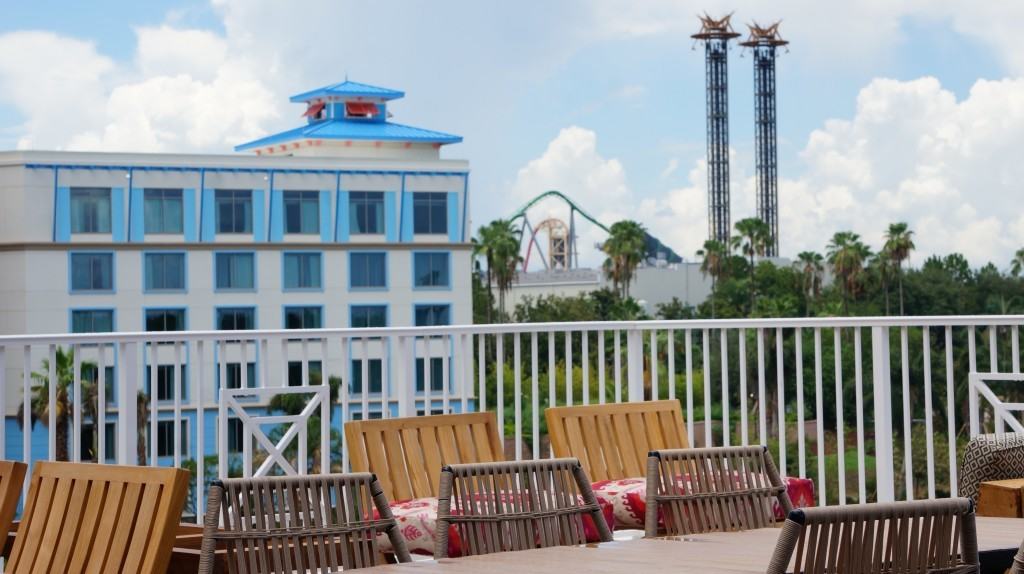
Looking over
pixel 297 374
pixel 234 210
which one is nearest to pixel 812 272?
pixel 234 210

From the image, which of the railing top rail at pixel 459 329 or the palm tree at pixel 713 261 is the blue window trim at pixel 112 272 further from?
the railing top rail at pixel 459 329

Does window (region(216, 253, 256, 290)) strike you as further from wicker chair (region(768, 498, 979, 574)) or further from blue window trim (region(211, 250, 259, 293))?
wicker chair (region(768, 498, 979, 574))

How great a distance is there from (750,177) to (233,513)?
11245 cm

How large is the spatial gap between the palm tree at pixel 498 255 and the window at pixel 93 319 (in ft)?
78.0

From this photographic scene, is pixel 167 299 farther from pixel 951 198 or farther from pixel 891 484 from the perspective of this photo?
pixel 891 484

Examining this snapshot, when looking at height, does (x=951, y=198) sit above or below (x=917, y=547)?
above

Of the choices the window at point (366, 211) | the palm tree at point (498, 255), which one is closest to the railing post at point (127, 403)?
the window at point (366, 211)

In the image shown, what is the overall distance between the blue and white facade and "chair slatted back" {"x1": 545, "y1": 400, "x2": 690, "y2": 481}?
6865 cm

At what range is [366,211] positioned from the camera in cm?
8038

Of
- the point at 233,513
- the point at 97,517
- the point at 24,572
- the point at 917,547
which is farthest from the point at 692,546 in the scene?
the point at 24,572

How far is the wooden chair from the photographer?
2.81 m

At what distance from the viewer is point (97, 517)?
117 inches

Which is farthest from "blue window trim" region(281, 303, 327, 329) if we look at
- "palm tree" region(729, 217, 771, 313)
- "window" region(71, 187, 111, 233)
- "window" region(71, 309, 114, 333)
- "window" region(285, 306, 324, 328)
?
"palm tree" region(729, 217, 771, 313)

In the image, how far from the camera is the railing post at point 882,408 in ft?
22.2
